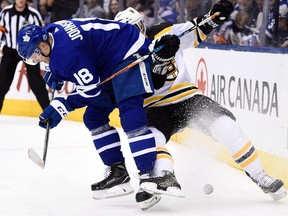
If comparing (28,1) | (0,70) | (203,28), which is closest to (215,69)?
(203,28)

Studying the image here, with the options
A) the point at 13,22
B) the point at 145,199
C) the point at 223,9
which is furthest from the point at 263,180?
the point at 13,22

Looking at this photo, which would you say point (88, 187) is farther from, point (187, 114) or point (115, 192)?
point (187, 114)

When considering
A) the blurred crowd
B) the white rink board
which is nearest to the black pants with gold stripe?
the white rink board

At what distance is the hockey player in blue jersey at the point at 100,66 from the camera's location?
12.9 ft

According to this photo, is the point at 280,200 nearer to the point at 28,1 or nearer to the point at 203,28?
the point at 203,28

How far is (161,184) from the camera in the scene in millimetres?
3980

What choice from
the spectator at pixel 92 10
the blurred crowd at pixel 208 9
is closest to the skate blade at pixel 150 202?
the blurred crowd at pixel 208 9

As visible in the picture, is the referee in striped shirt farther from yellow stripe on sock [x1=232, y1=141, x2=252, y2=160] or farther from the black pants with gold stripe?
yellow stripe on sock [x1=232, y1=141, x2=252, y2=160]

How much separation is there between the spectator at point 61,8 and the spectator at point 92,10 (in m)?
0.09

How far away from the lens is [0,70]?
326 inches

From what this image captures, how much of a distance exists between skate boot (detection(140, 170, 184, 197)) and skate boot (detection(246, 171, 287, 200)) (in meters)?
0.46

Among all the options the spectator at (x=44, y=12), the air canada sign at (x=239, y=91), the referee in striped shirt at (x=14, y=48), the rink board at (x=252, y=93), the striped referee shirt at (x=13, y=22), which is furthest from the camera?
the spectator at (x=44, y=12)

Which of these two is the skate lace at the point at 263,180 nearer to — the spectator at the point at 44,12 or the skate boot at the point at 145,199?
the skate boot at the point at 145,199

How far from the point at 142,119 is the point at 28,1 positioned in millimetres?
5206
